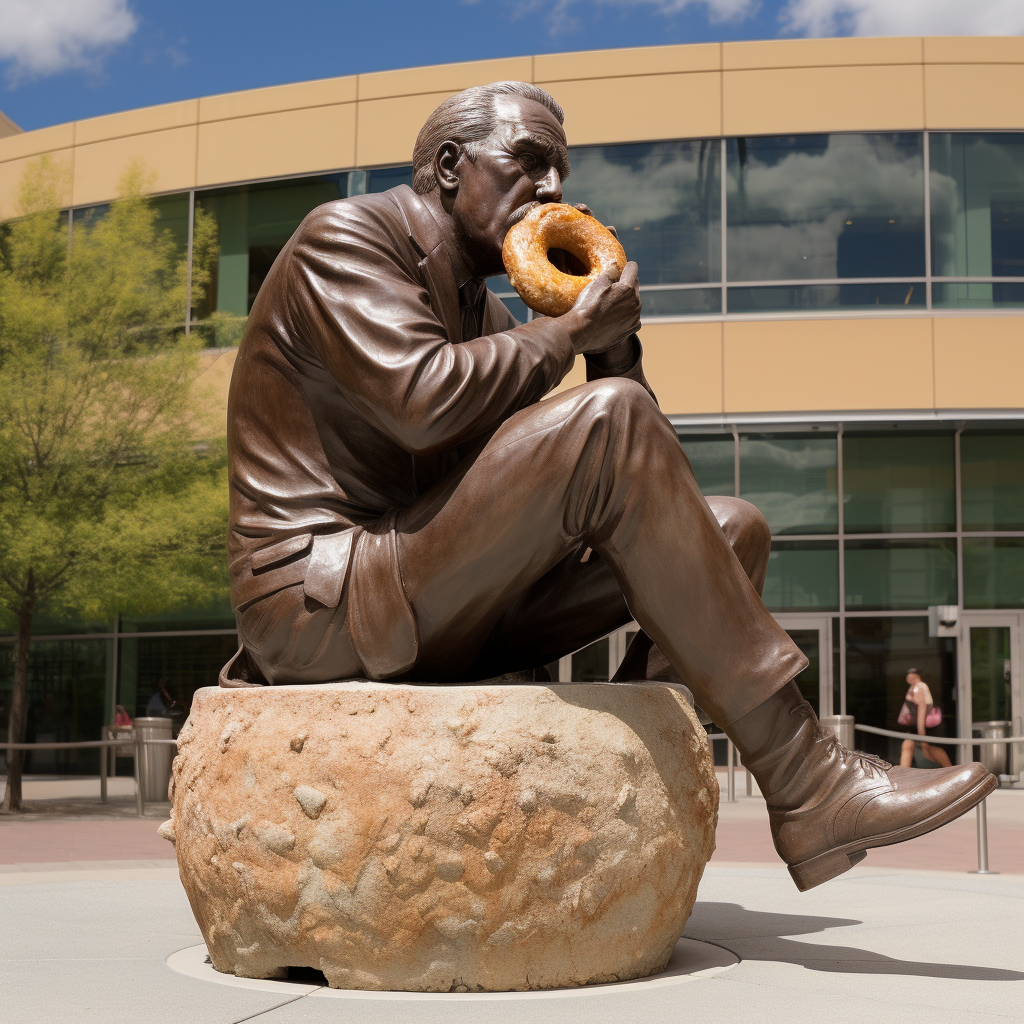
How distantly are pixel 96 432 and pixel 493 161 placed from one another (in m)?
12.1

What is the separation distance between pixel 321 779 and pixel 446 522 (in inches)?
26.6

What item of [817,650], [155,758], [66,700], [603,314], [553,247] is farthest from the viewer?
[66,700]

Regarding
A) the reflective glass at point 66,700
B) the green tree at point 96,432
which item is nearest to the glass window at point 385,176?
the green tree at point 96,432

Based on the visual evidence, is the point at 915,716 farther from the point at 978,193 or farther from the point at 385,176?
the point at 385,176

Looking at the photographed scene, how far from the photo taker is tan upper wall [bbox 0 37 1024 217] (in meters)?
17.1

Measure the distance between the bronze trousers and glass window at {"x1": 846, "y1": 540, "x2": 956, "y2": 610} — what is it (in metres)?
15.9

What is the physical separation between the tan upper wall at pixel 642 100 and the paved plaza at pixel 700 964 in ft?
45.6

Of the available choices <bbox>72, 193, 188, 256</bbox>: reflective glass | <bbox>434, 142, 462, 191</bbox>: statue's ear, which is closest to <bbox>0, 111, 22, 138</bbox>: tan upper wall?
<bbox>72, 193, 188, 256</bbox>: reflective glass

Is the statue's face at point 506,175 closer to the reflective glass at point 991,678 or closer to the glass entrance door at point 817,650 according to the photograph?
the glass entrance door at point 817,650

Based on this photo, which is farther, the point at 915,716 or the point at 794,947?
the point at 915,716

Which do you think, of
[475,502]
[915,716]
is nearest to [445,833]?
[475,502]

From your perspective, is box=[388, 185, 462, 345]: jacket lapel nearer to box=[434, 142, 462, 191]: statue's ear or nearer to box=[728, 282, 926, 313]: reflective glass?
box=[434, 142, 462, 191]: statue's ear

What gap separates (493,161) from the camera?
3.36 meters

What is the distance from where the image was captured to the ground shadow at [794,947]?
3.06 metres
